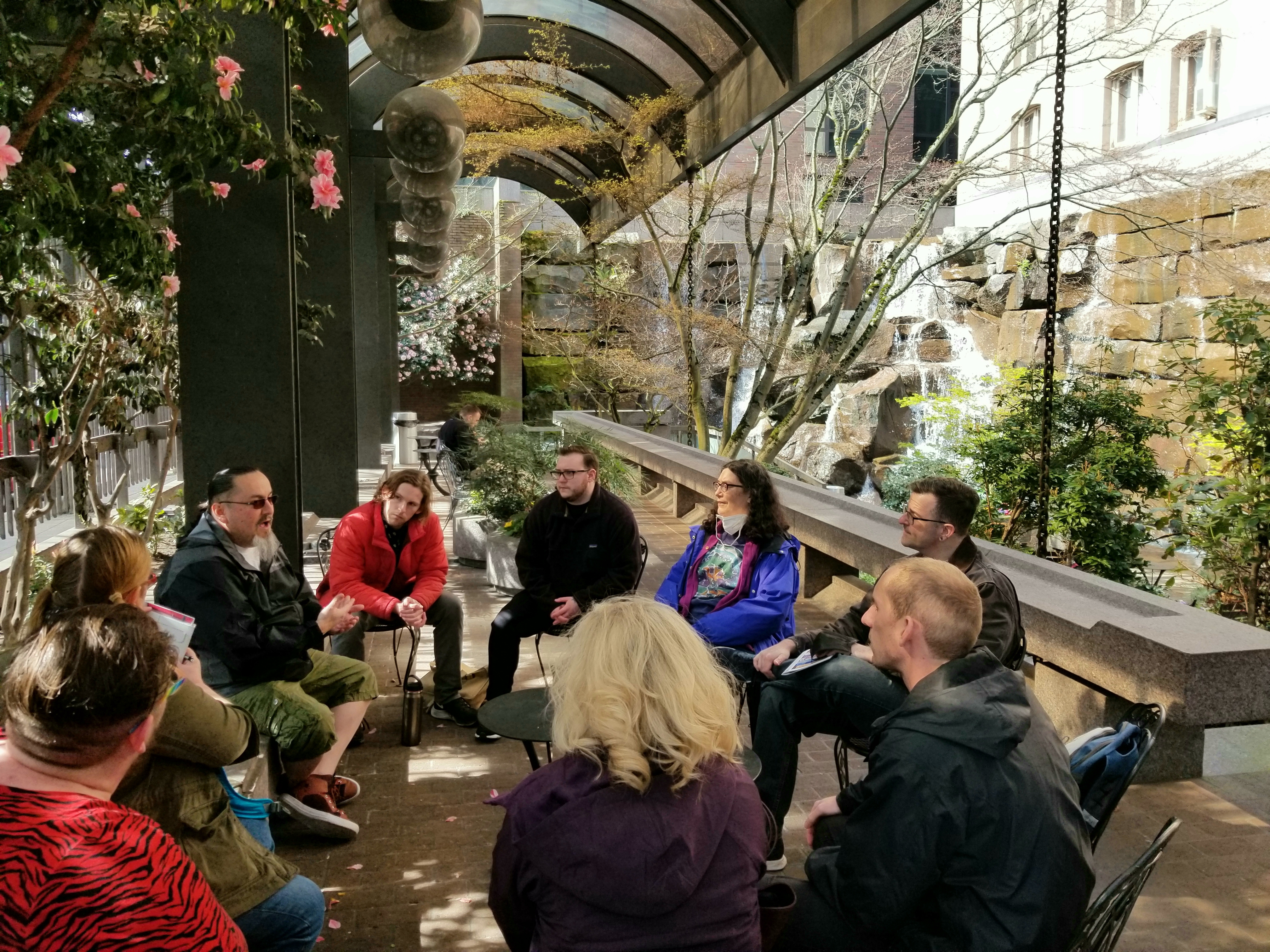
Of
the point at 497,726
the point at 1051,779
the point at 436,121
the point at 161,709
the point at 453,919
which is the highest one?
the point at 436,121

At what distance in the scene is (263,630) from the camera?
364 cm

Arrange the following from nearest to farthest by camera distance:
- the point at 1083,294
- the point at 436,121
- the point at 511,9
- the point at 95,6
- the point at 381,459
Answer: the point at 95,6 < the point at 436,121 < the point at 511,9 < the point at 381,459 < the point at 1083,294

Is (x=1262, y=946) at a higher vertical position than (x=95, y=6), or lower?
lower

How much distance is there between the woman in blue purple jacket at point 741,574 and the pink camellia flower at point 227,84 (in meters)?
2.28

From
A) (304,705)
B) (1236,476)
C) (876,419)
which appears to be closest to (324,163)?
(304,705)

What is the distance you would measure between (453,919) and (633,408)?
77.3 feet

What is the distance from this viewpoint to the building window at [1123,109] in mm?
22703

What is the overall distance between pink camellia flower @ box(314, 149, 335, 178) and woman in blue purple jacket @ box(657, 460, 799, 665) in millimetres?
2003

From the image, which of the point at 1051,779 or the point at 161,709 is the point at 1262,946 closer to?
the point at 1051,779

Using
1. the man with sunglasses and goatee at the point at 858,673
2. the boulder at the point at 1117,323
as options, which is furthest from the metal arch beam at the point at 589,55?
the boulder at the point at 1117,323

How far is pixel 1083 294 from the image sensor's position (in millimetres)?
20453

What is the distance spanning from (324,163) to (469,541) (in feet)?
16.8

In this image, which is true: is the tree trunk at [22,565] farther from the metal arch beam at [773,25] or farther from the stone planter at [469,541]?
the metal arch beam at [773,25]

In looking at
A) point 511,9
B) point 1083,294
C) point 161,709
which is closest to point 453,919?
point 161,709
